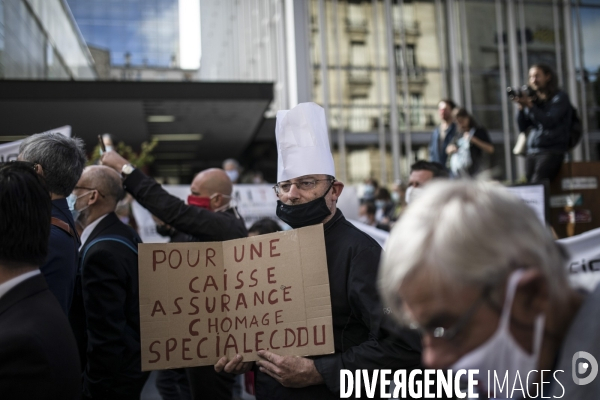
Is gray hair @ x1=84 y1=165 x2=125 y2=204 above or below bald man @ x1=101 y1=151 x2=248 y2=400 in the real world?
above

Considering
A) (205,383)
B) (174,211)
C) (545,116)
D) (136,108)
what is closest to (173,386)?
(205,383)

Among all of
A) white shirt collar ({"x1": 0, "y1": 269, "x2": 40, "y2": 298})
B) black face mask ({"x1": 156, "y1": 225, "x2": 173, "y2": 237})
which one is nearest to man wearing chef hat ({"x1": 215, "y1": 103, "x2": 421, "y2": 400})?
white shirt collar ({"x1": 0, "y1": 269, "x2": 40, "y2": 298})

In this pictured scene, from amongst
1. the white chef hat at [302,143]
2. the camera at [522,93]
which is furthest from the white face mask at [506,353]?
the camera at [522,93]

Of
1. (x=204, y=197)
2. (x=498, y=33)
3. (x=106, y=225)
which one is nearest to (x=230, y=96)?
(x=204, y=197)

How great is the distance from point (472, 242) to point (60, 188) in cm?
255

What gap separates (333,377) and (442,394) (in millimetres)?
471

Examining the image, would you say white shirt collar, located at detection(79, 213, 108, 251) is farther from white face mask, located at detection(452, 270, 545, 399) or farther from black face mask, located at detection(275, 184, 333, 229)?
white face mask, located at detection(452, 270, 545, 399)

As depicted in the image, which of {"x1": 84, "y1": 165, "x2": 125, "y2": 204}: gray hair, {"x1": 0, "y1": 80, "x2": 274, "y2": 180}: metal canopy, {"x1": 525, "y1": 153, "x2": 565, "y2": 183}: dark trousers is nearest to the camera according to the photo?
{"x1": 84, "y1": 165, "x2": 125, "y2": 204}: gray hair

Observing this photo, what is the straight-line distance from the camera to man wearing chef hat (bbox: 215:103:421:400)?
2.60m

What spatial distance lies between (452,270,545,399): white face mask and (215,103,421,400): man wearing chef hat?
47.8 inches

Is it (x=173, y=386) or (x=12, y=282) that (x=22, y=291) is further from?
(x=173, y=386)

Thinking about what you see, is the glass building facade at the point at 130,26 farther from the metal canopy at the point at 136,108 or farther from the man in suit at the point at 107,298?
the man in suit at the point at 107,298

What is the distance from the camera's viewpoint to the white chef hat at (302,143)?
10.1 ft

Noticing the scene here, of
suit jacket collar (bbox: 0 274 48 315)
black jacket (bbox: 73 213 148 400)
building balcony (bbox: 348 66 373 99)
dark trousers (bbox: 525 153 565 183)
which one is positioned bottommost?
black jacket (bbox: 73 213 148 400)
